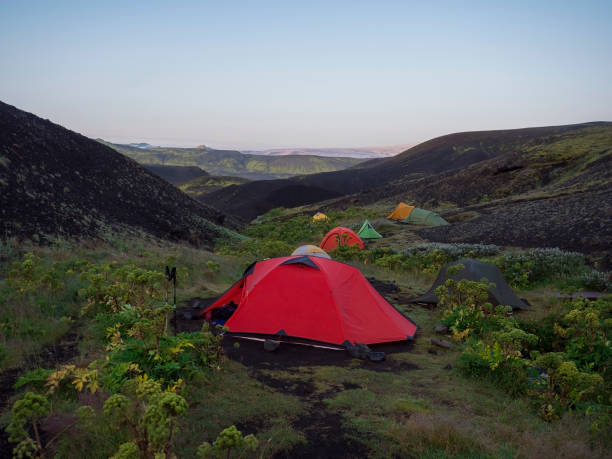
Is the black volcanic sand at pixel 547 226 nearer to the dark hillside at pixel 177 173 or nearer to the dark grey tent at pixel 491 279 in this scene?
the dark grey tent at pixel 491 279

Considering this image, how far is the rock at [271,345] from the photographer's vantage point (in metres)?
6.49

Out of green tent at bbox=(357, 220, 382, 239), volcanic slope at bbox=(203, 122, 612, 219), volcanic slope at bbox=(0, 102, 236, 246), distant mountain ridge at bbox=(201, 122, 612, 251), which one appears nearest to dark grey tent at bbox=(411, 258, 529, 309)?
distant mountain ridge at bbox=(201, 122, 612, 251)

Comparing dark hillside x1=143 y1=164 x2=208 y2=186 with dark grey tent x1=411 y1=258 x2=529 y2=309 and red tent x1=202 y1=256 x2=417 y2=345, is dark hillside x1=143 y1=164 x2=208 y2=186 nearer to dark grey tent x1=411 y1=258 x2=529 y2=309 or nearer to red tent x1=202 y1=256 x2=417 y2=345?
dark grey tent x1=411 y1=258 x2=529 y2=309

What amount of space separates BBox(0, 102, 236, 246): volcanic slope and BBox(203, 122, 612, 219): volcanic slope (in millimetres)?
26193

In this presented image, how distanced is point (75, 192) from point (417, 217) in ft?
77.2

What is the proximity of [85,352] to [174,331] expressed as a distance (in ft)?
5.16

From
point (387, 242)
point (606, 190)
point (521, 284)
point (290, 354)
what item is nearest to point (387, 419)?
point (290, 354)

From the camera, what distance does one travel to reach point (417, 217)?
30.8 metres

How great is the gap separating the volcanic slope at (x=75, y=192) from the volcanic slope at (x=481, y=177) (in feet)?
85.9

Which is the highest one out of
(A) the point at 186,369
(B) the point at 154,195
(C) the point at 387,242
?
(B) the point at 154,195

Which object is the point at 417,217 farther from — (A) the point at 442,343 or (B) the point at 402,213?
(A) the point at 442,343

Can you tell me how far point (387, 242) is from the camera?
2375 cm

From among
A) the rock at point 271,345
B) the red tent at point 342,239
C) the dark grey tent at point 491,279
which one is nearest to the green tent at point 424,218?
the red tent at point 342,239

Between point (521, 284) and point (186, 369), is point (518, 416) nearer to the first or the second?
point (186, 369)
